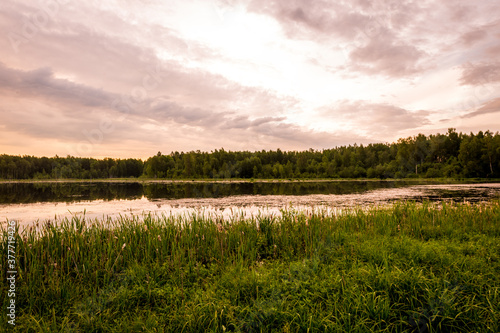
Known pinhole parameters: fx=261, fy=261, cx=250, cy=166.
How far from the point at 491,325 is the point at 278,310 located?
3.22 meters

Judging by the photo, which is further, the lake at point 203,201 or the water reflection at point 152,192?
the water reflection at point 152,192

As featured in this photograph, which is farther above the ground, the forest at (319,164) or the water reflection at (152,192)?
the forest at (319,164)

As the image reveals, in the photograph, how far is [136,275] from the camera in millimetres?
6539

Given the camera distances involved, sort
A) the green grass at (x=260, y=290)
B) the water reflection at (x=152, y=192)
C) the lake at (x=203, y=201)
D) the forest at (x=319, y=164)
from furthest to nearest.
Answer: the forest at (x=319, y=164) < the water reflection at (x=152, y=192) < the lake at (x=203, y=201) < the green grass at (x=260, y=290)

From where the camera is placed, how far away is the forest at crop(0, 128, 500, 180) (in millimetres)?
74188

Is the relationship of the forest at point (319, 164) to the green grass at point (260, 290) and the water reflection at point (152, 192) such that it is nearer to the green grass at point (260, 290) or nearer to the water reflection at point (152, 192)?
the water reflection at point (152, 192)

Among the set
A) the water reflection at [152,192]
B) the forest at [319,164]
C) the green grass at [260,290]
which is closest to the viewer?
the green grass at [260,290]

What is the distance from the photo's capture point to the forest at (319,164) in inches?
2921

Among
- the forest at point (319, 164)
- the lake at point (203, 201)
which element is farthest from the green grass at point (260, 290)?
the forest at point (319, 164)

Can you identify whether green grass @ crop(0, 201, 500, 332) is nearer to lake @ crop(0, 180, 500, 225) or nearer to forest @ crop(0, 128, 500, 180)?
lake @ crop(0, 180, 500, 225)

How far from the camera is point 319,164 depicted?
127938 mm

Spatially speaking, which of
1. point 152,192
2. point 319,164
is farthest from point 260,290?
point 319,164

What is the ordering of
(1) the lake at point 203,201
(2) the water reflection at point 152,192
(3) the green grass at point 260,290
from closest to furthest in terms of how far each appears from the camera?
(3) the green grass at point 260,290, (1) the lake at point 203,201, (2) the water reflection at point 152,192

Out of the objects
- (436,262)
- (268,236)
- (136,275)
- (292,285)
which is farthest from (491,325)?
(136,275)
